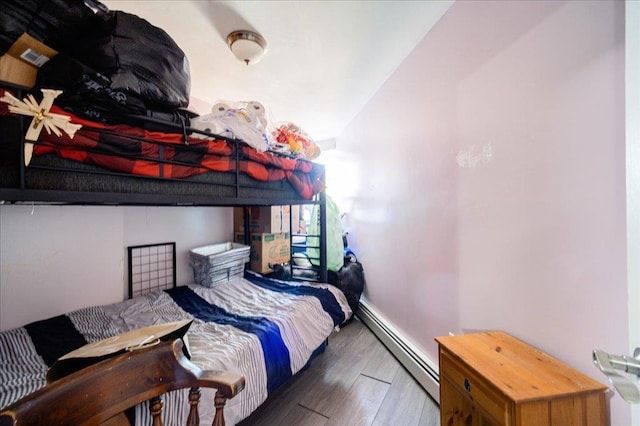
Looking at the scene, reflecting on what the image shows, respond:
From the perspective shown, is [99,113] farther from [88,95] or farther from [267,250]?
[267,250]

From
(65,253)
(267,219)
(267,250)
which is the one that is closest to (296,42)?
(267,219)

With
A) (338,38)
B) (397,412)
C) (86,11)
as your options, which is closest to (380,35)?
(338,38)

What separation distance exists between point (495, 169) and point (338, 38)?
1.33 metres

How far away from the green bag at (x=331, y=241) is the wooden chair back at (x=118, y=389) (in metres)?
1.97

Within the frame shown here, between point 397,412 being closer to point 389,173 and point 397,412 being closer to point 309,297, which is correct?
point 309,297

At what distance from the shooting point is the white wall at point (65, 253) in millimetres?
1492

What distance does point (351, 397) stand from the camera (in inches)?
62.7

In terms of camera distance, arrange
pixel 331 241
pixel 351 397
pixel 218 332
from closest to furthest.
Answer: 1. pixel 218 332
2. pixel 351 397
3. pixel 331 241

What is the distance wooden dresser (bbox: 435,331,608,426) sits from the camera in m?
0.72

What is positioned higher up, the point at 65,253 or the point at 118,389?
the point at 65,253

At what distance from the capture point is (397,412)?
4.81 ft

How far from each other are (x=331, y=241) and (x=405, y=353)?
131 cm

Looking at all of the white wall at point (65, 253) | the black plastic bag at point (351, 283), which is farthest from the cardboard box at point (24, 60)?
the black plastic bag at point (351, 283)

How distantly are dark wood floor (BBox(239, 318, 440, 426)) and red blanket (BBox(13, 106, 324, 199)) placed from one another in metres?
1.43
